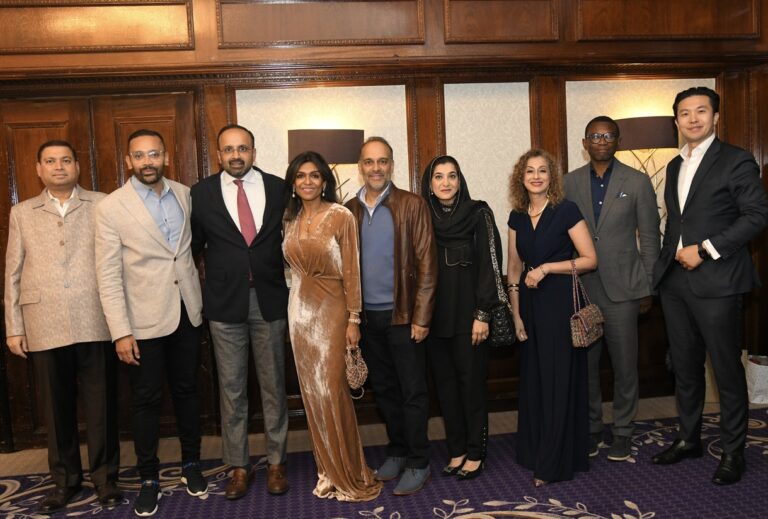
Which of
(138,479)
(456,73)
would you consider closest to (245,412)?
(138,479)

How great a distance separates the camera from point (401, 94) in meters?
4.75

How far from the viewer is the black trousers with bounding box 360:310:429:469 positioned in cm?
343

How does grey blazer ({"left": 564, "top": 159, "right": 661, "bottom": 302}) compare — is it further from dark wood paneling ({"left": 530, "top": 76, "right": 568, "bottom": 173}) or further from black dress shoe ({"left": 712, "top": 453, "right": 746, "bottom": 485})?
dark wood paneling ({"left": 530, "top": 76, "right": 568, "bottom": 173})

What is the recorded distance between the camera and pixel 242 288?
341 centimetres

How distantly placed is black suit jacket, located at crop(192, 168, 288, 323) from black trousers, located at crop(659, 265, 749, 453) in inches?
82.2

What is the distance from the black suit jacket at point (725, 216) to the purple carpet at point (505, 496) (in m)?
0.97

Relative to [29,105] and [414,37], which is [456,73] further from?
[29,105]

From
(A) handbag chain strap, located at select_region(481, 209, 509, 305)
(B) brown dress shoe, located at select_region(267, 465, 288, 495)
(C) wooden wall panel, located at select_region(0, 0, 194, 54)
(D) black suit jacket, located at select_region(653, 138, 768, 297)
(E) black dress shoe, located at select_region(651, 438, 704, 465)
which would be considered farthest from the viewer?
(C) wooden wall panel, located at select_region(0, 0, 194, 54)

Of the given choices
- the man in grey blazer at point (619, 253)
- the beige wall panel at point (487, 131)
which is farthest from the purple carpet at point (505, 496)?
the beige wall panel at point (487, 131)

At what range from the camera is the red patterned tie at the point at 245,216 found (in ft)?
11.3

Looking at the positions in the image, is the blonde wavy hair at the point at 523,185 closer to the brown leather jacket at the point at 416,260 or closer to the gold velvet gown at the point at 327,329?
the brown leather jacket at the point at 416,260

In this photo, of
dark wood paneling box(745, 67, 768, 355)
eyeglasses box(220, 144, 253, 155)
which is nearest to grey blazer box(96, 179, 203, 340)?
eyeglasses box(220, 144, 253, 155)

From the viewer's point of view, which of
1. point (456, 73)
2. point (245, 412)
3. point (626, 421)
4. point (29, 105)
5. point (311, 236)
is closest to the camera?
point (311, 236)

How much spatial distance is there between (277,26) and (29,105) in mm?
1718
